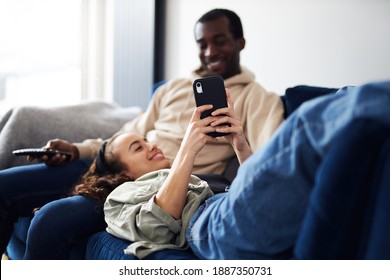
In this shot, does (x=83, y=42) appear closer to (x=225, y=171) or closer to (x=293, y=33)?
(x=293, y=33)

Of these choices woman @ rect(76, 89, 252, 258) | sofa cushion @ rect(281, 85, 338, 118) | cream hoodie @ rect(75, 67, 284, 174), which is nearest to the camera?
A: woman @ rect(76, 89, 252, 258)

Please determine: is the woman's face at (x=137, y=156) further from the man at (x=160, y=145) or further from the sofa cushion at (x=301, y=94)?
the sofa cushion at (x=301, y=94)

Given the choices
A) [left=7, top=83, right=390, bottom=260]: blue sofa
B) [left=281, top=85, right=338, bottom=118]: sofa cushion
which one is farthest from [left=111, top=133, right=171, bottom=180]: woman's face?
[left=7, top=83, right=390, bottom=260]: blue sofa

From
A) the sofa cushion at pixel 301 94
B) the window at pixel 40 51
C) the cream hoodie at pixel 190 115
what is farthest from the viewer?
the window at pixel 40 51

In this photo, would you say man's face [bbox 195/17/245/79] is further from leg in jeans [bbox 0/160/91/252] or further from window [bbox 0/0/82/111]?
window [bbox 0/0/82/111]

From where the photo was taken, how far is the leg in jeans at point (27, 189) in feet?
5.09

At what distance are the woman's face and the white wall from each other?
105cm

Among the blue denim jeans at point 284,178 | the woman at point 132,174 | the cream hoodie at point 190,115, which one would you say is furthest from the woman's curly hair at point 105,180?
the blue denim jeans at point 284,178

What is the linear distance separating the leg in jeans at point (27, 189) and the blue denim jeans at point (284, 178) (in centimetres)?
89

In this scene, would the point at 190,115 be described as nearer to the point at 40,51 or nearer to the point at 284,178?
the point at 284,178

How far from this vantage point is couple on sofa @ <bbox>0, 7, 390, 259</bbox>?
688 millimetres

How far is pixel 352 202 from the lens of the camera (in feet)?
2.16
